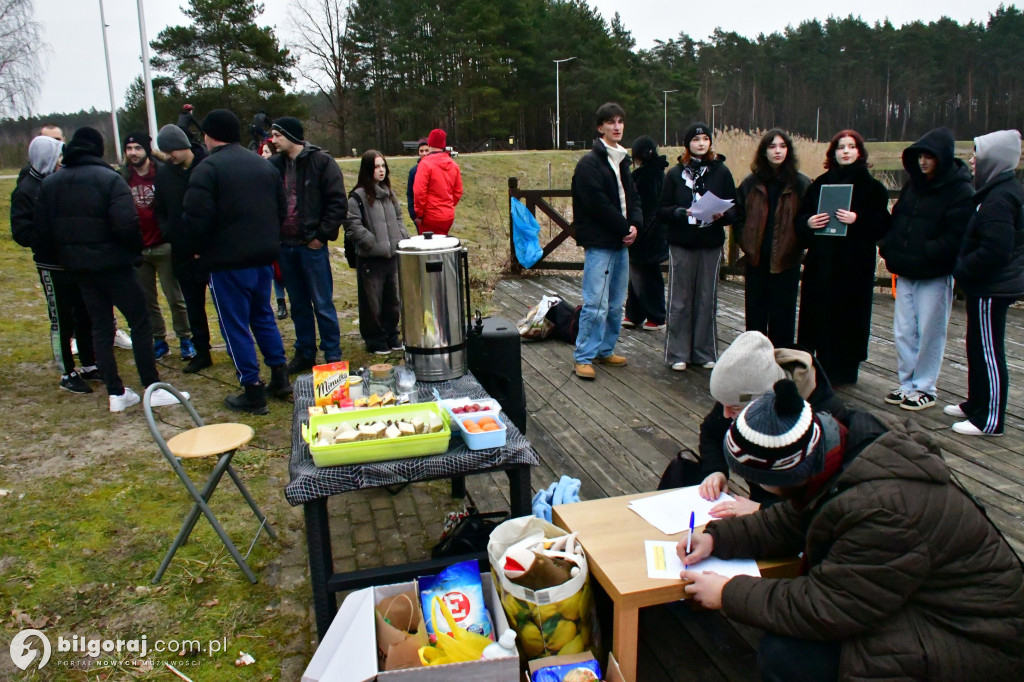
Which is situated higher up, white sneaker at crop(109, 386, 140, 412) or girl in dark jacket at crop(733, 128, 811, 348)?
girl in dark jacket at crop(733, 128, 811, 348)

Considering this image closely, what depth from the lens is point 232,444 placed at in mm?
2834

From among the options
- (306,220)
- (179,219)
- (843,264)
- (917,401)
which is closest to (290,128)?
(306,220)

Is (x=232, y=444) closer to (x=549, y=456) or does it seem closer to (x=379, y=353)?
(x=549, y=456)

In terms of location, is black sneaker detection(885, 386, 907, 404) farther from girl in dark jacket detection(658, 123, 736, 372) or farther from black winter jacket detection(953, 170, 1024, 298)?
girl in dark jacket detection(658, 123, 736, 372)

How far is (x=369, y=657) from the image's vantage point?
2035 mm

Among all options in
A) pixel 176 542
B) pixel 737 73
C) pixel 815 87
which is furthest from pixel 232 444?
pixel 737 73

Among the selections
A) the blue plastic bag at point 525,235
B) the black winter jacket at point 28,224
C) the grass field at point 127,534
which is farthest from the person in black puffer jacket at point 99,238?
the blue plastic bag at point 525,235

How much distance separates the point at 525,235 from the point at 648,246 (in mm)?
2855

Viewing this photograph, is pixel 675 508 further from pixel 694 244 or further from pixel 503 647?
pixel 694 244

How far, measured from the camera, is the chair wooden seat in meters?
2.76

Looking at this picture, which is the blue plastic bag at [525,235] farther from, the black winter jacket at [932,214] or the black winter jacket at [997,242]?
the black winter jacket at [997,242]

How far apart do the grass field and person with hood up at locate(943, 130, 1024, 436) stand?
3.67m

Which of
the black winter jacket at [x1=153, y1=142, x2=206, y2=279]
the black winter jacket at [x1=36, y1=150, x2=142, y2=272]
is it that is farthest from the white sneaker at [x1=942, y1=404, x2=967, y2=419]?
the black winter jacket at [x1=36, y1=150, x2=142, y2=272]

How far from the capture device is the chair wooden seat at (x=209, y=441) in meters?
2.76
